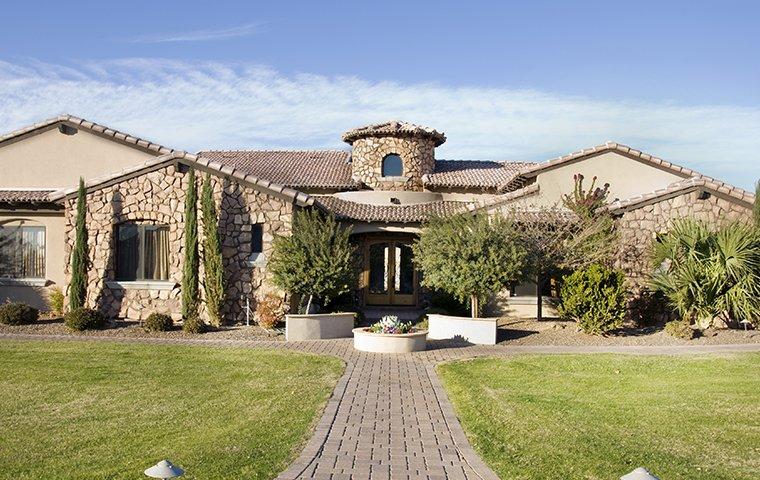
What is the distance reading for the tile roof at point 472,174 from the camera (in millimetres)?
28406

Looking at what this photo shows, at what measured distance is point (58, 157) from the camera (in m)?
24.9

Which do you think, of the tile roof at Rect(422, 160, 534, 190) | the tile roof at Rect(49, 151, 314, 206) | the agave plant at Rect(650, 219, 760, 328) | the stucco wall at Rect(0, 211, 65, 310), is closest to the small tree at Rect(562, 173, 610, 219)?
the tile roof at Rect(422, 160, 534, 190)

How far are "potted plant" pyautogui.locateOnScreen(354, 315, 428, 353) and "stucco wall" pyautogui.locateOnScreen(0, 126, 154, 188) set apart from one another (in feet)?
37.9

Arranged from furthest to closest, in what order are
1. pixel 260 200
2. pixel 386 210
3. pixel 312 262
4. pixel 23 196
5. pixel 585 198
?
pixel 386 210 < pixel 585 198 < pixel 23 196 < pixel 260 200 < pixel 312 262

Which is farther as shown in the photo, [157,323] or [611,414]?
[157,323]

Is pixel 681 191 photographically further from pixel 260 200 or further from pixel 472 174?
pixel 260 200

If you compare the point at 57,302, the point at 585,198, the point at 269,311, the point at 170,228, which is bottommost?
→ the point at 269,311

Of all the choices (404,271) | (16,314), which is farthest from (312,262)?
(16,314)

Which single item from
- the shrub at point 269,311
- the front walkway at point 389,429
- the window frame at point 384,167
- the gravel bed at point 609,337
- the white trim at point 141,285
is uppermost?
the window frame at point 384,167

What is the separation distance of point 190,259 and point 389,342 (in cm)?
671

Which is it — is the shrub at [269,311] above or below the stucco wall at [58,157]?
below

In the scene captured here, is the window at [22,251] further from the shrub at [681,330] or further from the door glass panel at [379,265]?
the shrub at [681,330]

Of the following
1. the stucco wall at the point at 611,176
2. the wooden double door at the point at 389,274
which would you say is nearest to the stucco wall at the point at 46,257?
the wooden double door at the point at 389,274

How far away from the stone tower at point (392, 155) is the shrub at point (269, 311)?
9.06 m
